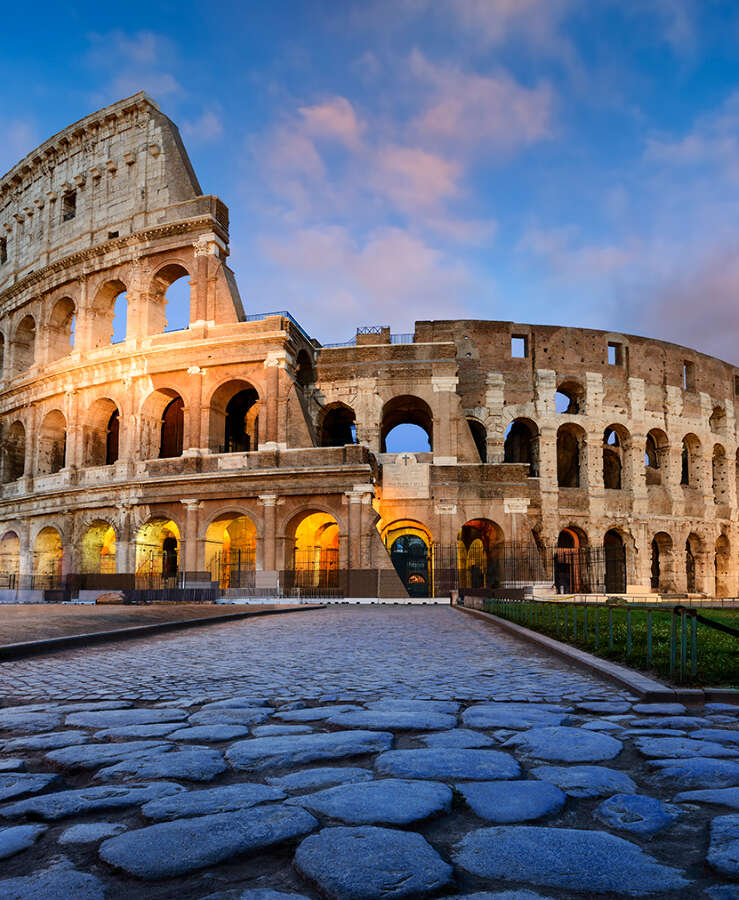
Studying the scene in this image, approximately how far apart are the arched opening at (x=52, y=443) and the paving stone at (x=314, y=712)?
1230 inches

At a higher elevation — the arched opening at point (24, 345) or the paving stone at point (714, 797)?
the arched opening at point (24, 345)

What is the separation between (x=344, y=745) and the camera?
10.9ft

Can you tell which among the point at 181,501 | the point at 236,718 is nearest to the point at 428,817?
the point at 236,718

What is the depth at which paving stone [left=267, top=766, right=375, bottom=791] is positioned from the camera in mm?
2699

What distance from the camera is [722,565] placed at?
35.6 meters

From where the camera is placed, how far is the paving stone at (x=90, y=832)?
212 centimetres

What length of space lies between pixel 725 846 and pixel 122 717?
3144 mm

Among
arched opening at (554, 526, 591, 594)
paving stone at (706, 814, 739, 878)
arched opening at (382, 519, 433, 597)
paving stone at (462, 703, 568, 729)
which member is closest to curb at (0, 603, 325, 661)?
paving stone at (462, 703, 568, 729)

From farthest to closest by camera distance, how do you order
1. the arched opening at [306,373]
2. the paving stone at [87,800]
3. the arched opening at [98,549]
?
the arched opening at [306,373] < the arched opening at [98,549] < the paving stone at [87,800]

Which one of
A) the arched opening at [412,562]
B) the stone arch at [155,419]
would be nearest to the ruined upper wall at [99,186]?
the stone arch at [155,419]

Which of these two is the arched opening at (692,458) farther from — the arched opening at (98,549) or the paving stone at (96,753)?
the paving stone at (96,753)

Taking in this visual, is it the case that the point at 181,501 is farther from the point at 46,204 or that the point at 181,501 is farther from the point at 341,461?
the point at 46,204

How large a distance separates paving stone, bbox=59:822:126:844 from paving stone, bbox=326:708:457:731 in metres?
1.68

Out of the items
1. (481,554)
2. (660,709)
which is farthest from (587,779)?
(481,554)
